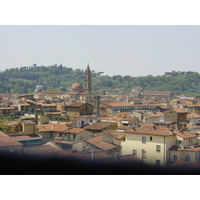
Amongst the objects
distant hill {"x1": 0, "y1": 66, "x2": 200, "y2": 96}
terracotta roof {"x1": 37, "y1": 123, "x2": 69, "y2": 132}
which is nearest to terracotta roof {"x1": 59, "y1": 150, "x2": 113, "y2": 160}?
terracotta roof {"x1": 37, "y1": 123, "x2": 69, "y2": 132}

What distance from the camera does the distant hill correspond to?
185ft

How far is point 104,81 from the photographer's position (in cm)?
6012

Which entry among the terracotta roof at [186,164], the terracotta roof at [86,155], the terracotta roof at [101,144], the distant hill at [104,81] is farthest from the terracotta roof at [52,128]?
the distant hill at [104,81]

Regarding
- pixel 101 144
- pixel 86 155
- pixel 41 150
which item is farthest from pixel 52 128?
pixel 86 155

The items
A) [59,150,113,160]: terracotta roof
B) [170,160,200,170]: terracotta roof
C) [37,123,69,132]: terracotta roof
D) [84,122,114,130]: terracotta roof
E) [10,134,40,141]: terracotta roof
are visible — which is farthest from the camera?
[84,122,114,130]: terracotta roof

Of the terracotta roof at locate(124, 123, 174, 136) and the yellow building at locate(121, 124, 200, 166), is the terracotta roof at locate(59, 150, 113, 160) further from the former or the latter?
the terracotta roof at locate(124, 123, 174, 136)

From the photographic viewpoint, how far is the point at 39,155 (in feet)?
28.7

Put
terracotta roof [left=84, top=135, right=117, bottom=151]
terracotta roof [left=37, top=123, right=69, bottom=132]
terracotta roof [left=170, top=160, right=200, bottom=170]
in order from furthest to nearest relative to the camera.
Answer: terracotta roof [left=37, top=123, right=69, bottom=132] → terracotta roof [left=84, top=135, right=117, bottom=151] → terracotta roof [left=170, top=160, right=200, bottom=170]

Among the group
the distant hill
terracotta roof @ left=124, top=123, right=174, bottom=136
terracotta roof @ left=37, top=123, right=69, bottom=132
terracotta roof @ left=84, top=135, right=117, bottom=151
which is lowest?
terracotta roof @ left=84, top=135, right=117, bottom=151

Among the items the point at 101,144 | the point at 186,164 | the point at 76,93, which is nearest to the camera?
the point at 186,164

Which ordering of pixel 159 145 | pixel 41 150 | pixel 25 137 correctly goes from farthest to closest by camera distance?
pixel 25 137 < pixel 41 150 < pixel 159 145

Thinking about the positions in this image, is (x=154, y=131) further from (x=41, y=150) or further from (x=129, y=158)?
(x=41, y=150)

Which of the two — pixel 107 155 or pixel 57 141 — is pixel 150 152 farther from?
pixel 57 141

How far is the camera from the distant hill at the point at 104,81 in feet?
185
